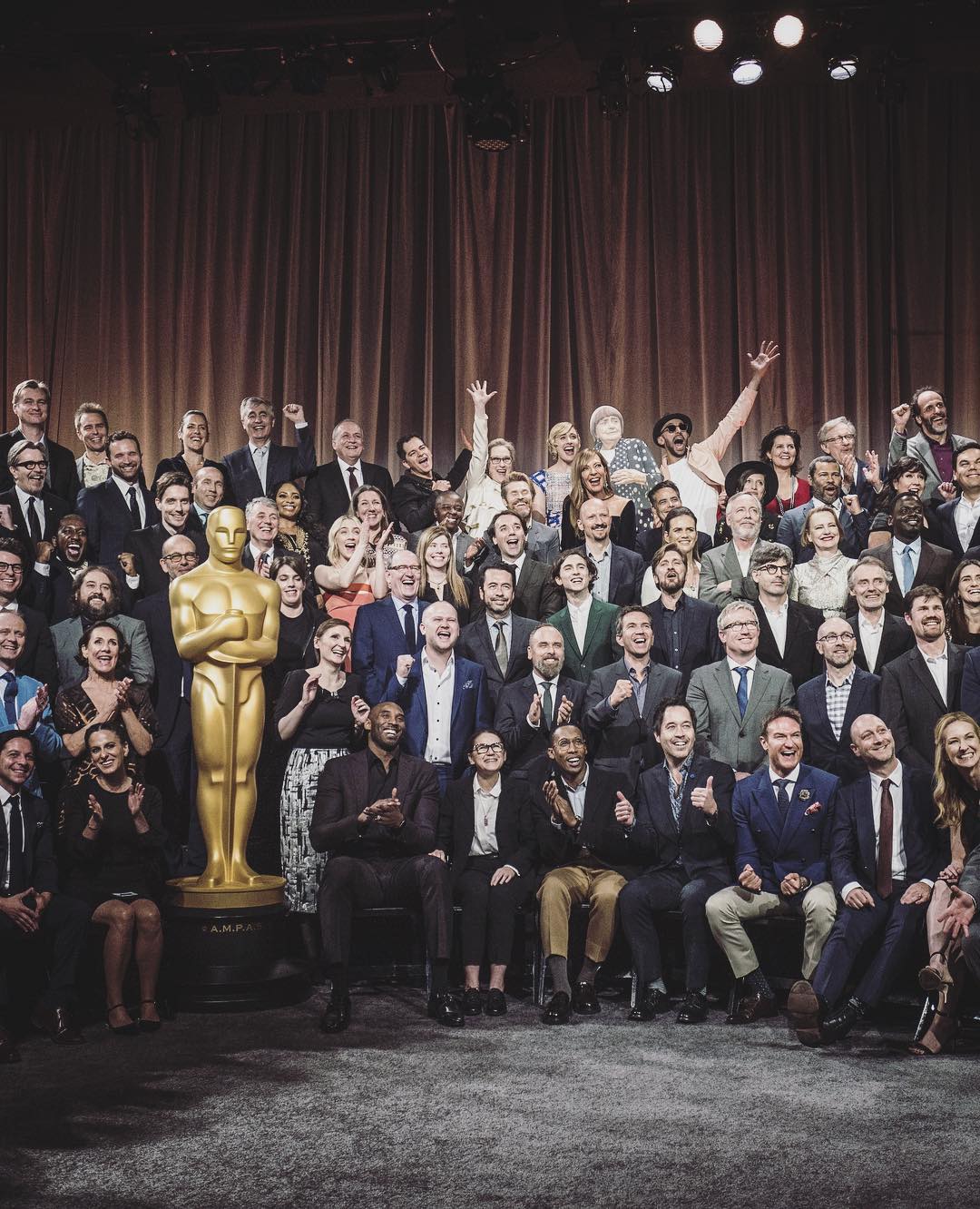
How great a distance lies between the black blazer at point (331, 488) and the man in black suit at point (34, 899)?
10.2 feet

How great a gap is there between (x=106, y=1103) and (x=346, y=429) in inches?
184

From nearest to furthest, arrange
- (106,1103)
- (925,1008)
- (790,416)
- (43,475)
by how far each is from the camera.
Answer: (106,1103) < (925,1008) < (43,475) < (790,416)

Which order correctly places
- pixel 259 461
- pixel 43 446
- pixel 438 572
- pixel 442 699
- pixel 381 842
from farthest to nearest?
pixel 259 461 → pixel 43 446 → pixel 438 572 → pixel 442 699 → pixel 381 842

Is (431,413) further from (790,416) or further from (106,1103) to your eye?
(106,1103)

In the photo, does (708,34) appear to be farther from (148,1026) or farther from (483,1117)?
(483,1117)

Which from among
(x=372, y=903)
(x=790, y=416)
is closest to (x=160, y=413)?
(x=790, y=416)

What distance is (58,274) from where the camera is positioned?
34.1 feet

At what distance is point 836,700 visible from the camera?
562 cm

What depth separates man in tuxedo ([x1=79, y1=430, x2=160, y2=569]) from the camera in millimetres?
6883

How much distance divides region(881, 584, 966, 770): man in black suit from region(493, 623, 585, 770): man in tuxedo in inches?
50.5

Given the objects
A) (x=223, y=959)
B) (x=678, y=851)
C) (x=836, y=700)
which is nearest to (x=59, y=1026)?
(x=223, y=959)

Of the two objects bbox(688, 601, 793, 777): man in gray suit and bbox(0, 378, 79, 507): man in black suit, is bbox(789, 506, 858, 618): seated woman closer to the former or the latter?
bbox(688, 601, 793, 777): man in gray suit

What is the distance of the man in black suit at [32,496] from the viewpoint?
6648 millimetres

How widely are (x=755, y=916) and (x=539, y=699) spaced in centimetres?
125
